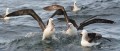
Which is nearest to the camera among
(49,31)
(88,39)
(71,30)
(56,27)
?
(88,39)

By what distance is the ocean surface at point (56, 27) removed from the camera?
601 inches

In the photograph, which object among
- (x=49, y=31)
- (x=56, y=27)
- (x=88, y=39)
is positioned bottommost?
(x=56, y=27)

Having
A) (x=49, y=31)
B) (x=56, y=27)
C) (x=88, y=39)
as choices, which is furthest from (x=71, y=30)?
(x=56, y=27)

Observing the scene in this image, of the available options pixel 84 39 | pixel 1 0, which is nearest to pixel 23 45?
pixel 84 39

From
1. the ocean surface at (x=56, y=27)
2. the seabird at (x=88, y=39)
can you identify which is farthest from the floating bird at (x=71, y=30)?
the seabird at (x=88, y=39)

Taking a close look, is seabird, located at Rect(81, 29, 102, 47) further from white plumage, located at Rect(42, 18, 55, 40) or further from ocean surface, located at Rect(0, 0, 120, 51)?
white plumage, located at Rect(42, 18, 55, 40)

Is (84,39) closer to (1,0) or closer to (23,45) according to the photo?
(23,45)

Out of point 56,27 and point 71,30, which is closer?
point 71,30

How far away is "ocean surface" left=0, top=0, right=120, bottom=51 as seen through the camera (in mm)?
15258

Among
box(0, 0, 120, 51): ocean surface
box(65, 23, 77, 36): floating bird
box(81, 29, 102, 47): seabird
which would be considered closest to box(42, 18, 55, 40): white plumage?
box(0, 0, 120, 51): ocean surface

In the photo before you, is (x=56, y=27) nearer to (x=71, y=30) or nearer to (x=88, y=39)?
(x=71, y=30)

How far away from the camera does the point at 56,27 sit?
63.9 feet

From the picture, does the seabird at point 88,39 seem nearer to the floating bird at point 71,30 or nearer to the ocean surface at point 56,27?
the ocean surface at point 56,27

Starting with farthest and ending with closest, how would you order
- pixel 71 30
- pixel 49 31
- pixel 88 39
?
pixel 71 30 < pixel 49 31 < pixel 88 39
